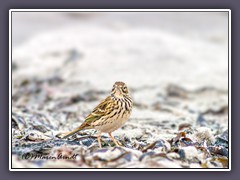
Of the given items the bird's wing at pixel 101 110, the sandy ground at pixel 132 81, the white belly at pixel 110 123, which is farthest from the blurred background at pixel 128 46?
the white belly at pixel 110 123

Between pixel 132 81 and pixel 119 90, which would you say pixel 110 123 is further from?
pixel 132 81

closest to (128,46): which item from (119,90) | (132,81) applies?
(132,81)

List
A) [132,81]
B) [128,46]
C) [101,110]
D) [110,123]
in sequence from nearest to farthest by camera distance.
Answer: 1. [110,123]
2. [101,110]
3. [132,81]
4. [128,46]

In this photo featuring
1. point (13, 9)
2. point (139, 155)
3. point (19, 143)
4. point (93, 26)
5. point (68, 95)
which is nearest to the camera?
point (139, 155)

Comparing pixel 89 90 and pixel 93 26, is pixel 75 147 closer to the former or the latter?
pixel 89 90

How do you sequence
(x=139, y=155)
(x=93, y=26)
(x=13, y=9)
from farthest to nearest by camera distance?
(x=93, y=26) → (x=13, y=9) → (x=139, y=155)

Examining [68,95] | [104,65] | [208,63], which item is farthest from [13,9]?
[208,63]
